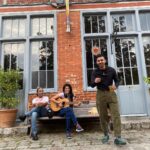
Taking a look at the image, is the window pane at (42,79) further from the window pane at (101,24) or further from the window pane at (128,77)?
the window pane at (128,77)

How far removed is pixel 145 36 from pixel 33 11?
3613mm

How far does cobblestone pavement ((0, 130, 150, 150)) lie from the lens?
14.8 feet

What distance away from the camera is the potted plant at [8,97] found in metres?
6.25

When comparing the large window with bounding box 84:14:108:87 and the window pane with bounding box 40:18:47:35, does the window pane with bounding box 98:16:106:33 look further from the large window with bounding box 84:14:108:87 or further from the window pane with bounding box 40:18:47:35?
the window pane with bounding box 40:18:47:35

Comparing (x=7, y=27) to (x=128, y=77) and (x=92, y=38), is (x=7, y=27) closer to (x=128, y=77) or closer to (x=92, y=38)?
(x=92, y=38)

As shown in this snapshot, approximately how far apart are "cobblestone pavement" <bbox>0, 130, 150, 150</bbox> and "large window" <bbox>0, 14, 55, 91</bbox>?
79.5 inches

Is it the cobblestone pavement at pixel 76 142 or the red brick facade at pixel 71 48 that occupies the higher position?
the red brick facade at pixel 71 48

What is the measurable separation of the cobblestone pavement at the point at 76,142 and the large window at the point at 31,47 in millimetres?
2019

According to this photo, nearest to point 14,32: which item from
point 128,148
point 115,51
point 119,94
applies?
point 115,51

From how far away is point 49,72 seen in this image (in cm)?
735

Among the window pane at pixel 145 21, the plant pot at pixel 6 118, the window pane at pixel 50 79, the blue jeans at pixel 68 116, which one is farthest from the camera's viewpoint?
the window pane at pixel 145 21

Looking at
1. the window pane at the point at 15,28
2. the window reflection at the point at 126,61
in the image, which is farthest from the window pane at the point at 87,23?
the window pane at the point at 15,28

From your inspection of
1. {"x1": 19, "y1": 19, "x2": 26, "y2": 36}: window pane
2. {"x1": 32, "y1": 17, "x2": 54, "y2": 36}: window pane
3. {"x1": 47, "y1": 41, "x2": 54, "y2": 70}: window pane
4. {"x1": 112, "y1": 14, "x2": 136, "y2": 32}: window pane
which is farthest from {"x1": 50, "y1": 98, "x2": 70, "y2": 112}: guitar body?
{"x1": 112, "y1": 14, "x2": 136, "y2": 32}: window pane

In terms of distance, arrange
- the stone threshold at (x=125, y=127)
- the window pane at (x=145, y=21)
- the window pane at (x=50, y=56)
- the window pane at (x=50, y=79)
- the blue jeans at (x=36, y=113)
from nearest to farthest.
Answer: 1. the blue jeans at (x=36, y=113)
2. the stone threshold at (x=125, y=127)
3. the window pane at (x=50, y=79)
4. the window pane at (x=50, y=56)
5. the window pane at (x=145, y=21)
